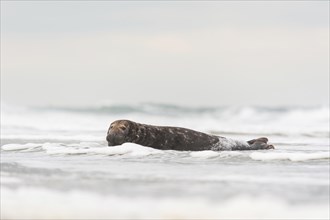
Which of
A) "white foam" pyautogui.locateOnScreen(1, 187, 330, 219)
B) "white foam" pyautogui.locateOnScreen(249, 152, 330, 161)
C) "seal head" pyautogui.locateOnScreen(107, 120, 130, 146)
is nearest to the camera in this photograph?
"white foam" pyautogui.locateOnScreen(1, 187, 330, 219)

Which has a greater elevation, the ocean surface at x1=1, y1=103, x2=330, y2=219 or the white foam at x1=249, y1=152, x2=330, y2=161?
the white foam at x1=249, y1=152, x2=330, y2=161

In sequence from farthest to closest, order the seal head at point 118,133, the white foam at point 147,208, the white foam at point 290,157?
the seal head at point 118,133, the white foam at point 290,157, the white foam at point 147,208

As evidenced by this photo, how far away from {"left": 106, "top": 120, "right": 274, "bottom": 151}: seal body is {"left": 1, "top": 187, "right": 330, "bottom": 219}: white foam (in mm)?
4018

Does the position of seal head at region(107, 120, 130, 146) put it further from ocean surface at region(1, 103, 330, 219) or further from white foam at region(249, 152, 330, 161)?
white foam at region(249, 152, 330, 161)

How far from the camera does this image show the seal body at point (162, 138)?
8.84 meters

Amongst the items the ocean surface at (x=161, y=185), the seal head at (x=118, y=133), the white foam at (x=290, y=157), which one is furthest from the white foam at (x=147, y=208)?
the seal head at (x=118, y=133)

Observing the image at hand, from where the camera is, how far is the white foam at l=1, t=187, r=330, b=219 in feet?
14.3

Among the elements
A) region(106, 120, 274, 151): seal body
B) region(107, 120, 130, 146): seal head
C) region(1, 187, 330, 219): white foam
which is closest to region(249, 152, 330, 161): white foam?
region(106, 120, 274, 151): seal body

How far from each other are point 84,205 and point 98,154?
323cm

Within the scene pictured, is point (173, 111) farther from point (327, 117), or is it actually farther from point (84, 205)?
point (84, 205)

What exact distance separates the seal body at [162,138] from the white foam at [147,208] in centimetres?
402

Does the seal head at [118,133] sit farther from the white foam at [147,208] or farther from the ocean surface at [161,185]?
the white foam at [147,208]

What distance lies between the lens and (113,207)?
4504mm

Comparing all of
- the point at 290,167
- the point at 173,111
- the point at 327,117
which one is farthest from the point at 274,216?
the point at 173,111
